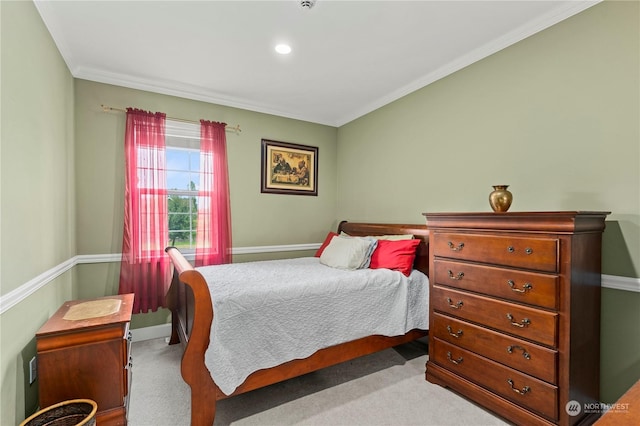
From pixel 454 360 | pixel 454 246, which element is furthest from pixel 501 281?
pixel 454 360

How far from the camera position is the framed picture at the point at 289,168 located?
3824 mm

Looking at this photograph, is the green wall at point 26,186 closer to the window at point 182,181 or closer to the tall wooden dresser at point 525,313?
the window at point 182,181

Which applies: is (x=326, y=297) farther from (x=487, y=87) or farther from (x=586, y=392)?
(x=487, y=87)

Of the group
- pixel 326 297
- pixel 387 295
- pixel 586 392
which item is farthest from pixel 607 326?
pixel 326 297

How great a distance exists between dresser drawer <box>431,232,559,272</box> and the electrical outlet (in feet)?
8.70

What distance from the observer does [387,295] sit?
245cm

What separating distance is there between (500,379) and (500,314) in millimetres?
399

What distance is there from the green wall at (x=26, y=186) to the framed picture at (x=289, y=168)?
2.00 meters

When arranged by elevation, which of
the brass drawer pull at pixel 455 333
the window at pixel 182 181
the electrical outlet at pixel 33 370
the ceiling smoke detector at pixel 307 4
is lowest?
the electrical outlet at pixel 33 370

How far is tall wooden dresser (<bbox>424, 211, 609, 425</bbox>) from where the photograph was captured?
63.1 inches

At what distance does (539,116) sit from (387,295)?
173cm

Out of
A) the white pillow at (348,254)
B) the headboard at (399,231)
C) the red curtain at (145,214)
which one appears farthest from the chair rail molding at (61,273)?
the white pillow at (348,254)

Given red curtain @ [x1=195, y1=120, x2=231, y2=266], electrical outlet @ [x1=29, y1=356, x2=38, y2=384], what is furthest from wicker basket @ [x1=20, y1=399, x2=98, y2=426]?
red curtain @ [x1=195, y1=120, x2=231, y2=266]

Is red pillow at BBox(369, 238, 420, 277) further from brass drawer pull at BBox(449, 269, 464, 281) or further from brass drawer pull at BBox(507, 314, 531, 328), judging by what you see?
brass drawer pull at BBox(507, 314, 531, 328)
